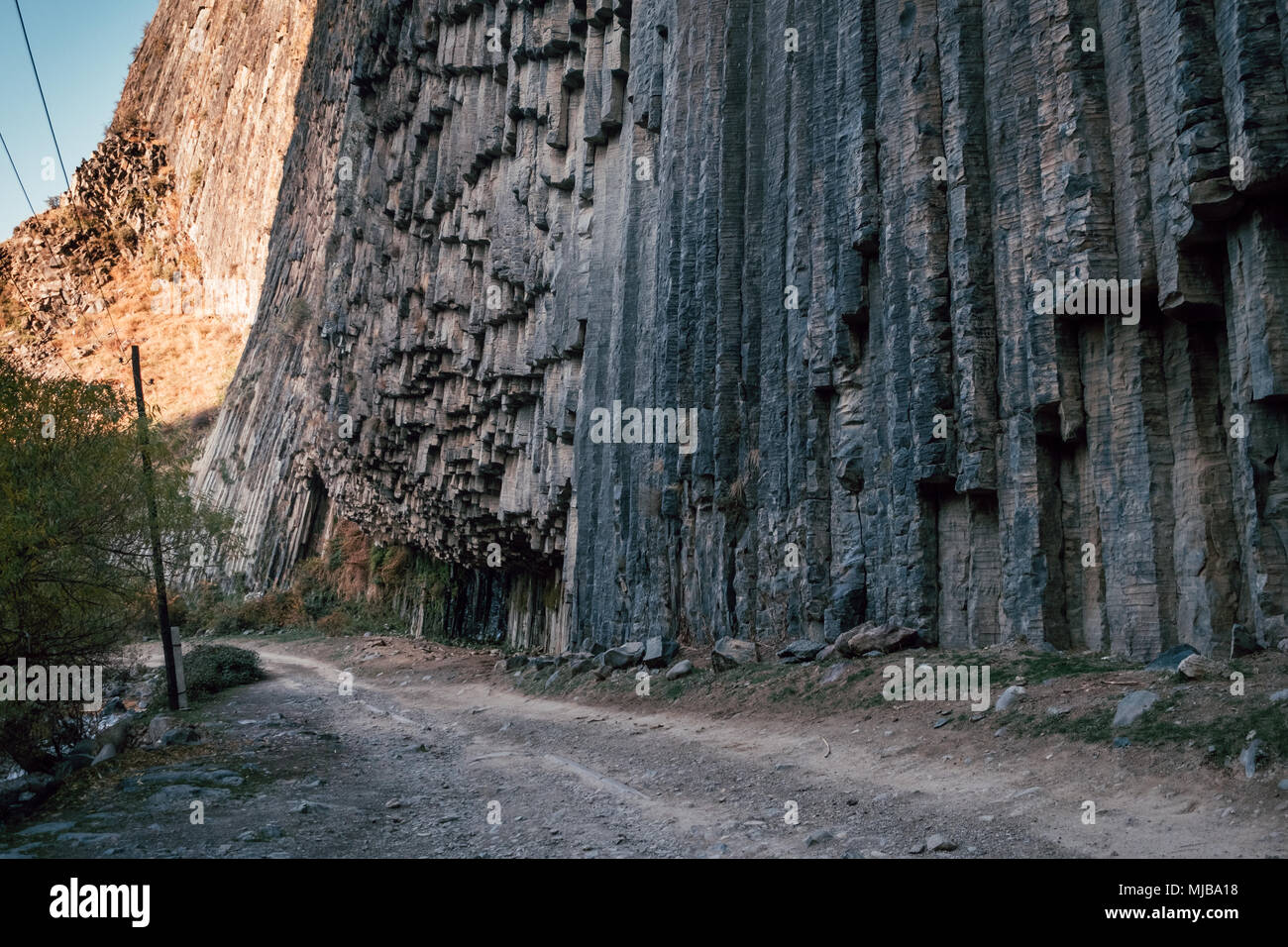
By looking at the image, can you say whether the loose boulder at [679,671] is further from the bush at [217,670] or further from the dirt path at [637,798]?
the bush at [217,670]

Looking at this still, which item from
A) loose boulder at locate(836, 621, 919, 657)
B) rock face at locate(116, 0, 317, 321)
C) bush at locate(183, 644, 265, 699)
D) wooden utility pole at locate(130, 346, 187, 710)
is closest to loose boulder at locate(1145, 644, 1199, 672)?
loose boulder at locate(836, 621, 919, 657)

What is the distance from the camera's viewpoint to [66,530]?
11.2 metres

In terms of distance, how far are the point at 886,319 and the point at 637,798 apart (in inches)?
233

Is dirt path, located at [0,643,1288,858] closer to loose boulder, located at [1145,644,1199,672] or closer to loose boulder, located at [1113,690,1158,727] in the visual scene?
loose boulder, located at [1113,690,1158,727]

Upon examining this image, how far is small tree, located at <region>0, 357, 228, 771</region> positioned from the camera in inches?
410

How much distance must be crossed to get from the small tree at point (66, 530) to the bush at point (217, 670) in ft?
15.6

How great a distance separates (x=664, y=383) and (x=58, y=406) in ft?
26.4

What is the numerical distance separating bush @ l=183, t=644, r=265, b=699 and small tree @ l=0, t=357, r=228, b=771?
476 cm

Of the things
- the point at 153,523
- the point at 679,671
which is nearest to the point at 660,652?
the point at 679,671

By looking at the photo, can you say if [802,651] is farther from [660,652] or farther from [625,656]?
[625,656]

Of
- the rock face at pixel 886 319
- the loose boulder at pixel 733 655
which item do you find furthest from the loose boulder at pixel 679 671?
the rock face at pixel 886 319

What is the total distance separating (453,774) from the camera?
371 inches
